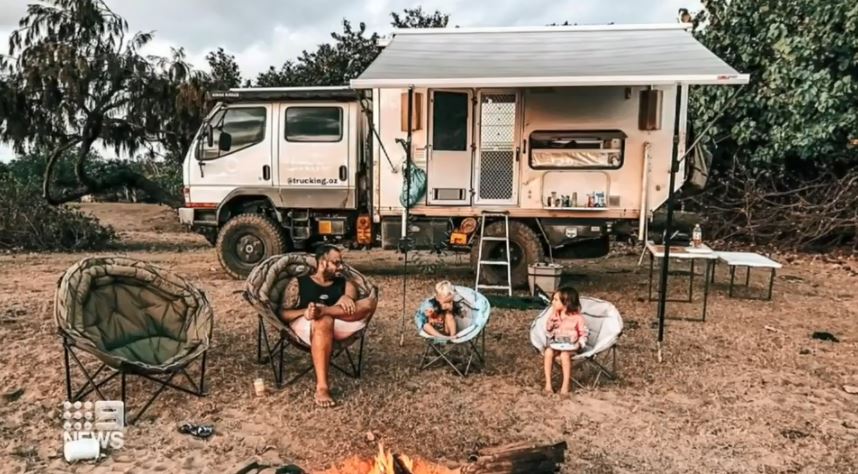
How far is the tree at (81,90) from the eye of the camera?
424 inches

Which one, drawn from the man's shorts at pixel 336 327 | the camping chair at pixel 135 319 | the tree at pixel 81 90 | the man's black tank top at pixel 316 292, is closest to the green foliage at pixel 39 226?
the tree at pixel 81 90

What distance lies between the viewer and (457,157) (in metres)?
6.69

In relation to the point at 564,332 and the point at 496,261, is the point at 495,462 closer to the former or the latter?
the point at 564,332

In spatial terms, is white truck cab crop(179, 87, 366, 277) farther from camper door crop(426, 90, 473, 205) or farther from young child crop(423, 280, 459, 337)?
young child crop(423, 280, 459, 337)

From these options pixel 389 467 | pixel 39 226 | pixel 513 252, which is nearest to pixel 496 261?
pixel 513 252

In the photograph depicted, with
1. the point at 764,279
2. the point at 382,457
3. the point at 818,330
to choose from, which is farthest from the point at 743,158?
the point at 382,457

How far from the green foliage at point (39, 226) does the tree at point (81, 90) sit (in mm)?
484

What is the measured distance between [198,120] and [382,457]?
1040 centimetres

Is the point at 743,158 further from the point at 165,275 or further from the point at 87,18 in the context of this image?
the point at 87,18

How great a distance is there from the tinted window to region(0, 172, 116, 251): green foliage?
6.64 meters

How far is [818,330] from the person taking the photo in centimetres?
558

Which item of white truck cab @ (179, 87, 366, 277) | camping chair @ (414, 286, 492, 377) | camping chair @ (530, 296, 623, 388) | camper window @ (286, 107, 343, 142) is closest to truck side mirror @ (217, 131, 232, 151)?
white truck cab @ (179, 87, 366, 277)

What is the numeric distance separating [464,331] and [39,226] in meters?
8.43

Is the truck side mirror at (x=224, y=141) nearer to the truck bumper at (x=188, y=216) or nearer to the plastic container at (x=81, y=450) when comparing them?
the truck bumper at (x=188, y=216)
